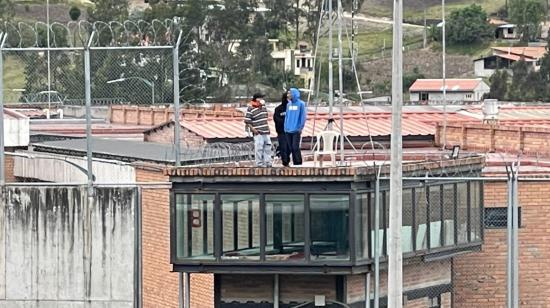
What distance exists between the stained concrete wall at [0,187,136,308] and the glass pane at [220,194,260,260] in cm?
278

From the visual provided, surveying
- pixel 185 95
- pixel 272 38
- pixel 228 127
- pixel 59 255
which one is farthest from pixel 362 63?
pixel 59 255

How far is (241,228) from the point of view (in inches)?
789

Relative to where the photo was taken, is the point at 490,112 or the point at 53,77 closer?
the point at 490,112

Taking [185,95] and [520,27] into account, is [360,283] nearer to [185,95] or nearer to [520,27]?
[185,95]

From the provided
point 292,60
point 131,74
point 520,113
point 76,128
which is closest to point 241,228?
point 131,74

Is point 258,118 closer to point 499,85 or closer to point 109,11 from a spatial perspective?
point 109,11

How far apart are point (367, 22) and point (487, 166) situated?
86336 millimetres

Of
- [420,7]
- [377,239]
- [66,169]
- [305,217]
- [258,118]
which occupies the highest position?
[420,7]

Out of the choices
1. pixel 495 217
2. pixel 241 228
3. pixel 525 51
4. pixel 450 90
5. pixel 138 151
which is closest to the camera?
pixel 241 228

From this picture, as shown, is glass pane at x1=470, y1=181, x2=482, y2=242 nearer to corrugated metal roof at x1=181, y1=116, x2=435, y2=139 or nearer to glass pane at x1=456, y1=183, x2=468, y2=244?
glass pane at x1=456, y1=183, x2=468, y2=244

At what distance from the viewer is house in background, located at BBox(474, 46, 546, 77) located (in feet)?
289

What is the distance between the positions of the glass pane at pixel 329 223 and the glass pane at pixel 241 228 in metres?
0.70

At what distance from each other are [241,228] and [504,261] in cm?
436

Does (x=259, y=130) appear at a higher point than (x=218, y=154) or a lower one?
higher
